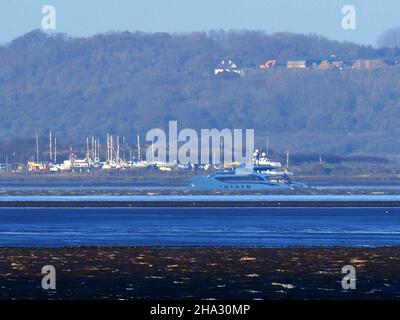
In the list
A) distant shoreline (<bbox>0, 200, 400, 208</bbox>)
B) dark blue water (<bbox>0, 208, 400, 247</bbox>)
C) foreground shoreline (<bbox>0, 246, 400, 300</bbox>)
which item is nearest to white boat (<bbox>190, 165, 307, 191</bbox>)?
distant shoreline (<bbox>0, 200, 400, 208</bbox>)

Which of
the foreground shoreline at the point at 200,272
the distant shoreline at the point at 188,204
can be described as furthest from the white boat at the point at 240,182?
the foreground shoreline at the point at 200,272

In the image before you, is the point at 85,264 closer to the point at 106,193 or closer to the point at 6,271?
the point at 6,271

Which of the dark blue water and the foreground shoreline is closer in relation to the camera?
the foreground shoreline

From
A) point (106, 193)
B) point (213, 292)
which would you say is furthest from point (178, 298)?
point (106, 193)

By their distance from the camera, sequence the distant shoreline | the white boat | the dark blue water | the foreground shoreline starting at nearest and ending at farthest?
the foreground shoreline → the dark blue water → the distant shoreline → the white boat

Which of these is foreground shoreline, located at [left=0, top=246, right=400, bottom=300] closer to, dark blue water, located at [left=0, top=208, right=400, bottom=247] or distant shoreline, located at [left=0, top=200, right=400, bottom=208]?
dark blue water, located at [left=0, top=208, right=400, bottom=247]

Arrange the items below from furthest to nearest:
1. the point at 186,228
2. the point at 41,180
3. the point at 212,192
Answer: the point at 41,180
the point at 212,192
the point at 186,228
